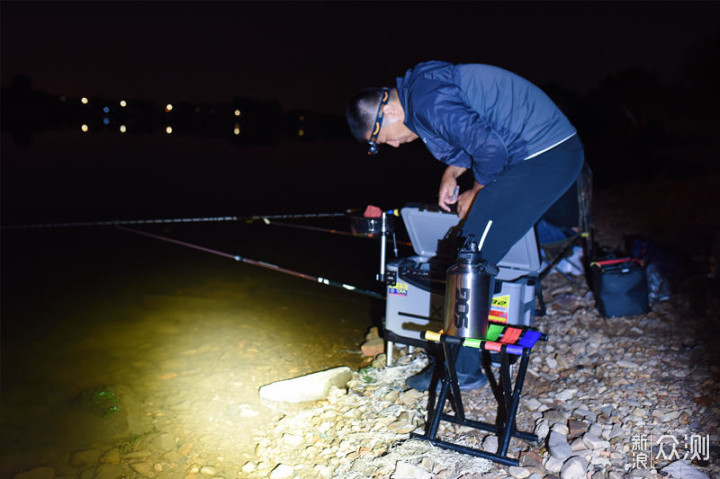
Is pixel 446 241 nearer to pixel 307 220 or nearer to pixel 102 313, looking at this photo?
pixel 102 313

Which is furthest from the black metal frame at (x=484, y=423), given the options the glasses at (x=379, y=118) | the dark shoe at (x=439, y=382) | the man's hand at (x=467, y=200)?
the glasses at (x=379, y=118)

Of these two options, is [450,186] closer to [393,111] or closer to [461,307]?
[393,111]

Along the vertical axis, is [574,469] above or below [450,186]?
below

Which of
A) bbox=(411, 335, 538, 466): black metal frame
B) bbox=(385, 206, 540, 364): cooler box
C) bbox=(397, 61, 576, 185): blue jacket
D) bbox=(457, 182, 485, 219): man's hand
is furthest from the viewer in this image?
bbox=(385, 206, 540, 364): cooler box

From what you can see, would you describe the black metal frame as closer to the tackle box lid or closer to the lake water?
the tackle box lid

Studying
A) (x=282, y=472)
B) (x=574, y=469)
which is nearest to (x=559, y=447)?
(x=574, y=469)

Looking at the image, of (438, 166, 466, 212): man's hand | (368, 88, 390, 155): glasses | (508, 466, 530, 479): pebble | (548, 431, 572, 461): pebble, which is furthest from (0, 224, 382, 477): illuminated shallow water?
(368, 88, 390, 155): glasses

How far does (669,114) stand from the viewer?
44.7m

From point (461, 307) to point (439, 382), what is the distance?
1.14m

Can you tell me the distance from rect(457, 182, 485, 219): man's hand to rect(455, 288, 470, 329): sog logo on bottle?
0.62 meters

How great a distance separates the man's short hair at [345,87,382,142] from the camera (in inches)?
110

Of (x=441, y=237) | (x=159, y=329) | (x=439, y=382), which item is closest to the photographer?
(x=439, y=382)

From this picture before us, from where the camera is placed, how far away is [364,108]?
9.20ft

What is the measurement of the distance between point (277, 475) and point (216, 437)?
60 centimetres
